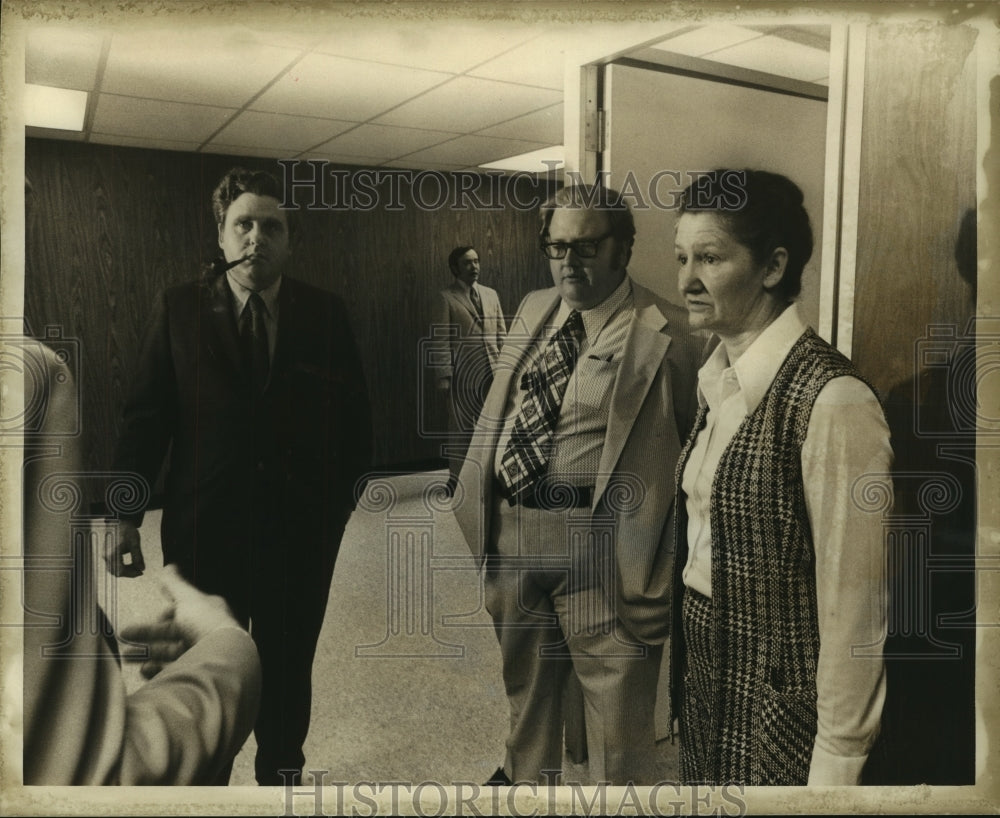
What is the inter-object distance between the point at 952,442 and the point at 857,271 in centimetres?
49

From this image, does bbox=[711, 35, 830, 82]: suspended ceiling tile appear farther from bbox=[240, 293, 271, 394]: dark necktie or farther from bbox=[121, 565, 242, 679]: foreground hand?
bbox=[121, 565, 242, 679]: foreground hand

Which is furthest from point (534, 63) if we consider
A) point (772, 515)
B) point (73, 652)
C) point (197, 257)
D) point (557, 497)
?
point (73, 652)

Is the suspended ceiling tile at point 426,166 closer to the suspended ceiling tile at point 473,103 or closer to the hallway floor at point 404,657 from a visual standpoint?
the suspended ceiling tile at point 473,103

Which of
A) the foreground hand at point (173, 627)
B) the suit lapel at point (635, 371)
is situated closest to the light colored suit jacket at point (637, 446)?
the suit lapel at point (635, 371)

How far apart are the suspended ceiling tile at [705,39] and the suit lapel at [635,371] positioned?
1.89ft

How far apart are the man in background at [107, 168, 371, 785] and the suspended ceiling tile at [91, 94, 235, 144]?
0.14 meters

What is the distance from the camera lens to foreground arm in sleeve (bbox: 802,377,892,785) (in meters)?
2.00

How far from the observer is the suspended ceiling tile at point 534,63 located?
2062mm

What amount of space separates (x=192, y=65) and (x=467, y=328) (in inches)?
35.0

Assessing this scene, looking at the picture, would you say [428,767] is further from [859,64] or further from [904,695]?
[859,64]

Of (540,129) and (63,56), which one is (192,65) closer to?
(63,56)

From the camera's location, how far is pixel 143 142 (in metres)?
2.03

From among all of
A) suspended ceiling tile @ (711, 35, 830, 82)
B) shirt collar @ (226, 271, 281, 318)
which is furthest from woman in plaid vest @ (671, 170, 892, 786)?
shirt collar @ (226, 271, 281, 318)

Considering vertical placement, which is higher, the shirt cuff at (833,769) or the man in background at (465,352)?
the man in background at (465,352)
